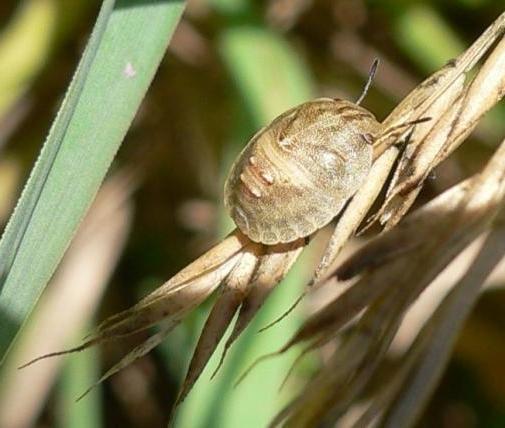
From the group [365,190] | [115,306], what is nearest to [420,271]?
[365,190]

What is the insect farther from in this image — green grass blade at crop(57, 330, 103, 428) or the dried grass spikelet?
green grass blade at crop(57, 330, 103, 428)

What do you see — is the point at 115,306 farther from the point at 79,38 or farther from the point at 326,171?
the point at 326,171

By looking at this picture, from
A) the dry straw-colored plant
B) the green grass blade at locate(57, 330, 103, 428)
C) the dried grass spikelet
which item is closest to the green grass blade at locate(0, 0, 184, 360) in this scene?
the dry straw-colored plant

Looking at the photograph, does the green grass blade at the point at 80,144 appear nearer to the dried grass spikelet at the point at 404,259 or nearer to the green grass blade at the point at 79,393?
the dried grass spikelet at the point at 404,259

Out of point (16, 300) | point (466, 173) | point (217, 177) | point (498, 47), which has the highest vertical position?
point (498, 47)

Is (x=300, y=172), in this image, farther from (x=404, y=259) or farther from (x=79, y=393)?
(x=79, y=393)

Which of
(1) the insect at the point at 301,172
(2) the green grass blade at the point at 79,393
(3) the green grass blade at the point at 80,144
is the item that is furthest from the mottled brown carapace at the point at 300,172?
(2) the green grass blade at the point at 79,393

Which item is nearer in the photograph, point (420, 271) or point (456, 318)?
point (420, 271)
